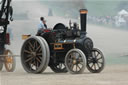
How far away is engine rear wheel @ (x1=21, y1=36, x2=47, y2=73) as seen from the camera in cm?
1575

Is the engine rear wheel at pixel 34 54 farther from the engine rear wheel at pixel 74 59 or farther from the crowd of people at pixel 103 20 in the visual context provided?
the crowd of people at pixel 103 20

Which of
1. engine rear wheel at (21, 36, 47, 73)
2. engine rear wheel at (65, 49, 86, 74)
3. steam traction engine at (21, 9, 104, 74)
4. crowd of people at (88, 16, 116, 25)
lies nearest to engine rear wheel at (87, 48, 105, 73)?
steam traction engine at (21, 9, 104, 74)

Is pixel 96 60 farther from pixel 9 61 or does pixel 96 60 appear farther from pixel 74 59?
pixel 9 61

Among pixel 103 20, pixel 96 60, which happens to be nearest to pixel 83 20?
pixel 96 60

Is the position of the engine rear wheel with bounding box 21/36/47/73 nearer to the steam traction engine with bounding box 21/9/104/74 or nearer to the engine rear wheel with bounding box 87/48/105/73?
the steam traction engine with bounding box 21/9/104/74

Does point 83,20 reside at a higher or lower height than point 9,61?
higher

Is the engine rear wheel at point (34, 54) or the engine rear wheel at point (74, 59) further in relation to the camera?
the engine rear wheel at point (34, 54)

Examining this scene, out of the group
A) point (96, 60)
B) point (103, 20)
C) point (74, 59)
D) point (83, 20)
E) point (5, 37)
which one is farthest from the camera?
point (103, 20)

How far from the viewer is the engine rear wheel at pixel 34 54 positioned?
1575 centimetres

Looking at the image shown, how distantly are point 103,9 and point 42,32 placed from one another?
29.4 m

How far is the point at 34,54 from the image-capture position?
1619 cm

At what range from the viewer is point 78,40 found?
1570 centimetres

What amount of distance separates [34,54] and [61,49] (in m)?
0.88

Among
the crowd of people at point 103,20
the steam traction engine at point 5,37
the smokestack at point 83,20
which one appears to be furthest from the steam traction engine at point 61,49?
the crowd of people at point 103,20
